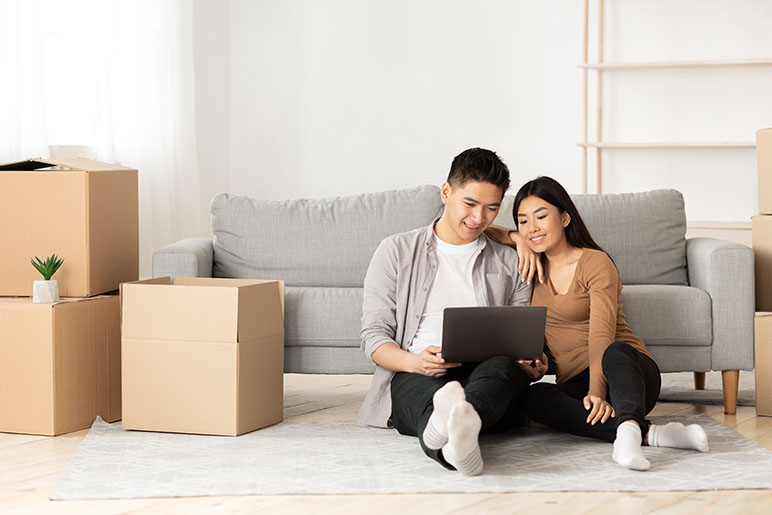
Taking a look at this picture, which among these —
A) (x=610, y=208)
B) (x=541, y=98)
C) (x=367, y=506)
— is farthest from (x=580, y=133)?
(x=367, y=506)

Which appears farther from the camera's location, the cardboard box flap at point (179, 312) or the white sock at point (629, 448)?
the cardboard box flap at point (179, 312)

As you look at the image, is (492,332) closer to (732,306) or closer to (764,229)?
(732,306)

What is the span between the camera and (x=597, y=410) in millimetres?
2314

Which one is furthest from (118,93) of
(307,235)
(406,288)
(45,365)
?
(406,288)

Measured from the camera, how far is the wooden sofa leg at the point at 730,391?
2844 mm

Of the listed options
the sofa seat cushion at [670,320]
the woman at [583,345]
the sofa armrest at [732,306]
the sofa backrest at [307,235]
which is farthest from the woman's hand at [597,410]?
the sofa backrest at [307,235]

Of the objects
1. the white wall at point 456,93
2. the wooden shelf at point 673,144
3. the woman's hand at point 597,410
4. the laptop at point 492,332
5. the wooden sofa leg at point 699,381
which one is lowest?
the wooden sofa leg at point 699,381

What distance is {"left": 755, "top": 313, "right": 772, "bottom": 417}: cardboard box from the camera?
2758 mm

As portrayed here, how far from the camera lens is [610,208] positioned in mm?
3180

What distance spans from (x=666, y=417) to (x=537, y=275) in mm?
644

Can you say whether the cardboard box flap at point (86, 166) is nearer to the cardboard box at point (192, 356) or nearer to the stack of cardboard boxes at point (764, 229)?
the cardboard box at point (192, 356)

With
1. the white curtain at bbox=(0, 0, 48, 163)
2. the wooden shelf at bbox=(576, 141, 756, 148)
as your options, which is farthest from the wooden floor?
the wooden shelf at bbox=(576, 141, 756, 148)

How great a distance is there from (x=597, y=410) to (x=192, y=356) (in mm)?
1047

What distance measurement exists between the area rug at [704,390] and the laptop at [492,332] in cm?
99
